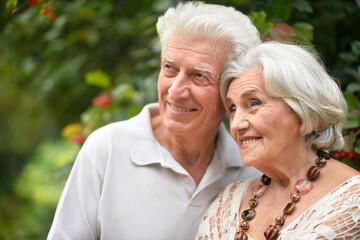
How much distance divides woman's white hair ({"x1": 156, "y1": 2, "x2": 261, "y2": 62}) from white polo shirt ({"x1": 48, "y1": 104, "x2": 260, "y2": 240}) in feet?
2.12

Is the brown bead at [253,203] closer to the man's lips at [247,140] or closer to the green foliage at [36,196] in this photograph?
the man's lips at [247,140]

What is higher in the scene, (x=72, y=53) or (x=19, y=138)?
(x=72, y=53)

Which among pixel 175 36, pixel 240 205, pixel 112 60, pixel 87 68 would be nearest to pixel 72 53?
pixel 87 68

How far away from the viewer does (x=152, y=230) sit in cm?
246

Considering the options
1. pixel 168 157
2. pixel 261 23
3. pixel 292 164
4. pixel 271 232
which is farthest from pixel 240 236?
pixel 261 23

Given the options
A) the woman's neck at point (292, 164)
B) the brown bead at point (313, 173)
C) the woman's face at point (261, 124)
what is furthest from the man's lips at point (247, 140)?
the brown bead at point (313, 173)

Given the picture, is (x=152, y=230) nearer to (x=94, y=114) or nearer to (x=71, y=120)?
(x=94, y=114)

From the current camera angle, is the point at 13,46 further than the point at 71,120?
No

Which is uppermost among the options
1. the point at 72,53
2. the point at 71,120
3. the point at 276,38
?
the point at 276,38

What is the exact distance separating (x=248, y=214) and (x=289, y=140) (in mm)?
444

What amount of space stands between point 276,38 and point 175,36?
599mm

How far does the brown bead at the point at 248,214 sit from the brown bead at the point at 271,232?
0.17 metres

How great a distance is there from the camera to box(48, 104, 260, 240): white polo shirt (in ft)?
7.93

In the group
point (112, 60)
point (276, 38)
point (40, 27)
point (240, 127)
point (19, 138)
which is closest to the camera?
point (240, 127)
